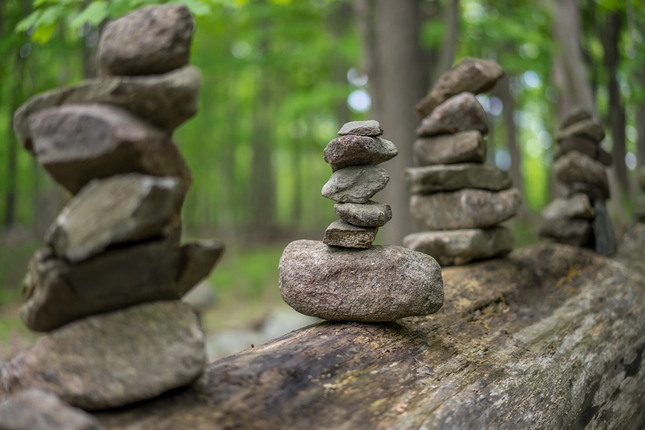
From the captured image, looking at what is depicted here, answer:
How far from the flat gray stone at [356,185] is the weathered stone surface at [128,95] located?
1139 millimetres

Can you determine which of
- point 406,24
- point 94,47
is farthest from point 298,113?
point 94,47

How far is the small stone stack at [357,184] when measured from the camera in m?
3.09

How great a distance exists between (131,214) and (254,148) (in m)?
15.3

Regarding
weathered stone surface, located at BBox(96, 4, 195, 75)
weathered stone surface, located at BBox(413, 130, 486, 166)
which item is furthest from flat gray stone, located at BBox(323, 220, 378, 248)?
weathered stone surface, located at BBox(413, 130, 486, 166)

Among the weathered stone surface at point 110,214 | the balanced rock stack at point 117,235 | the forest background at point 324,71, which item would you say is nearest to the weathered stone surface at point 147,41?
the balanced rock stack at point 117,235

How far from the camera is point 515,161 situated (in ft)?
42.6

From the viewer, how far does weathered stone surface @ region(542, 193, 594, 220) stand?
5.41 m

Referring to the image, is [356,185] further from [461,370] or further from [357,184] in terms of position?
[461,370]

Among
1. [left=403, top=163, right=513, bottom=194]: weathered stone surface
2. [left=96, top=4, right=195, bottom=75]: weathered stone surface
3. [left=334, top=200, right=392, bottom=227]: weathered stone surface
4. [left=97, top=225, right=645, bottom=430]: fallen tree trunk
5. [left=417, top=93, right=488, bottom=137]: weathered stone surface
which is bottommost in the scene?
[left=97, top=225, right=645, bottom=430]: fallen tree trunk

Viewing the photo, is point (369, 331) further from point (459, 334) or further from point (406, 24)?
point (406, 24)

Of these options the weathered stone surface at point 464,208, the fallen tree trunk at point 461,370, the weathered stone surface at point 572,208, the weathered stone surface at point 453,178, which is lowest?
the fallen tree trunk at point 461,370

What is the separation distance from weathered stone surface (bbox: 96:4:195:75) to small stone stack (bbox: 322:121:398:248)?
1155mm

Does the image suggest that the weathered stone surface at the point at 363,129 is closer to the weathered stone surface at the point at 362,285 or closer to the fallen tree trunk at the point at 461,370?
the weathered stone surface at the point at 362,285

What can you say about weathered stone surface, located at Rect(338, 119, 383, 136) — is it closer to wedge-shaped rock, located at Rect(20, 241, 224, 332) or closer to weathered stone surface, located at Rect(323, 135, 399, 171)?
weathered stone surface, located at Rect(323, 135, 399, 171)
